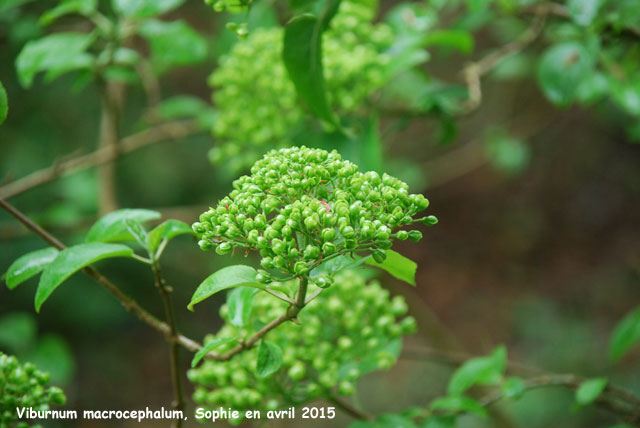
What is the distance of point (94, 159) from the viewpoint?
1.96 m

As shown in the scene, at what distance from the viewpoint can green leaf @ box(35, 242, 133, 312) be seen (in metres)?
0.86

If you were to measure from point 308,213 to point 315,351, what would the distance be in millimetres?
550

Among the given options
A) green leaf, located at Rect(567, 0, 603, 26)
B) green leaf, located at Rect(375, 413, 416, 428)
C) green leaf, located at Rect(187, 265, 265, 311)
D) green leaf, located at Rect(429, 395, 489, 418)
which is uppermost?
green leaf, located at Rect(567, 0, 603, 26)

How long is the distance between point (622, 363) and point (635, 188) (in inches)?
61.3

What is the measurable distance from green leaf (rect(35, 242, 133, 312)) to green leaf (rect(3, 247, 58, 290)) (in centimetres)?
9

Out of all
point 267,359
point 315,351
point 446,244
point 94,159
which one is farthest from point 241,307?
point 446,244

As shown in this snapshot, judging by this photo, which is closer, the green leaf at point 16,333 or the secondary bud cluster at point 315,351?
the secondary bud cluster at point 315,351

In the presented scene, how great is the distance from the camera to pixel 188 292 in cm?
368

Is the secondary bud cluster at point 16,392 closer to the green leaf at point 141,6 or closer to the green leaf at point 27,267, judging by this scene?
the green leaf at point 27,267

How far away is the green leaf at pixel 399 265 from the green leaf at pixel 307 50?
0.48 meters

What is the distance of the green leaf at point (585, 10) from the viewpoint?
4.39ft

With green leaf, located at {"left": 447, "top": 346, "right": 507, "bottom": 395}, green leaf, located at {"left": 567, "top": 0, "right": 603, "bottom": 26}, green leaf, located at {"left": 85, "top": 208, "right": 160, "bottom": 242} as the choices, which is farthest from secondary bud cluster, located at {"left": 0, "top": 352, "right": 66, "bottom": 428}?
green leaf, located at {"left": 567, "top": 0, "right": 603, "bottom": 26}

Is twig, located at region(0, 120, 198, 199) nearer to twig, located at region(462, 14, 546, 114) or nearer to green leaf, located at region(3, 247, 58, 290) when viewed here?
green leaf, located at region(3, 247, 58, 290)

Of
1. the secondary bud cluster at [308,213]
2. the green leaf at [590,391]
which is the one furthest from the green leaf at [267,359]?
the green leaf at [590,391]
